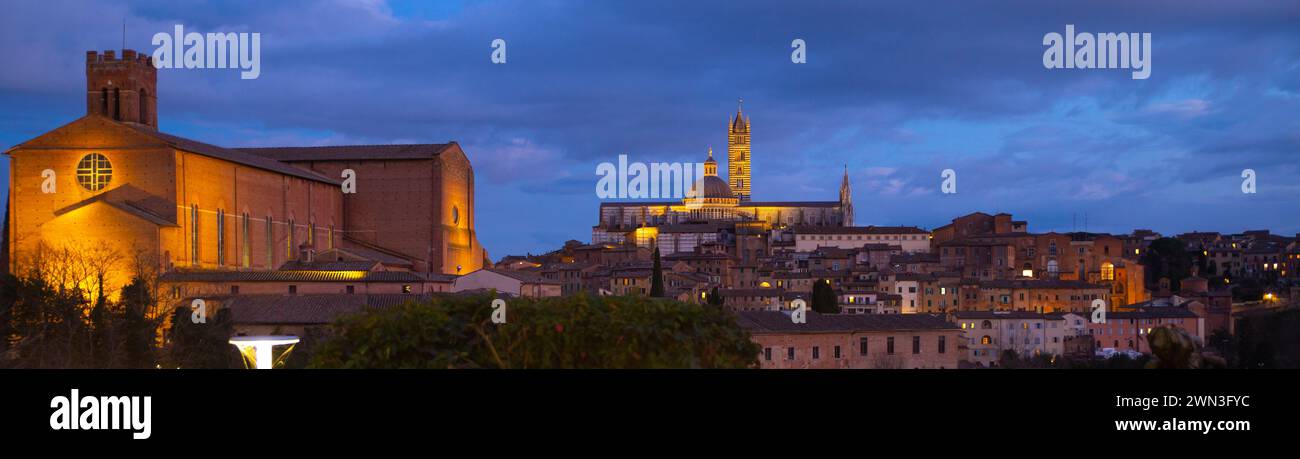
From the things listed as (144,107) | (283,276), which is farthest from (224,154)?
(144,107)

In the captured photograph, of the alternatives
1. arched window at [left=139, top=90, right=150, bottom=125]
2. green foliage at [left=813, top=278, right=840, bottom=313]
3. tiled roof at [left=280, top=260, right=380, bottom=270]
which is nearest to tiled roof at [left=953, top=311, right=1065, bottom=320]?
green foliage at [left=813, top=278, right=840, bottom=313]

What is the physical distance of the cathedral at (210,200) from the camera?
38.7m

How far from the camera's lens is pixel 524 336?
823cm

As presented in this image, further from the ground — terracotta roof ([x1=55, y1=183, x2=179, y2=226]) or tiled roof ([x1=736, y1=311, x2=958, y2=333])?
terracotta roof ([x1=55, y1=183, x2=179, y2=226])

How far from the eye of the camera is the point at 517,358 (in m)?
8.24

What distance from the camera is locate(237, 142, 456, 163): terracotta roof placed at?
5325 centimetres

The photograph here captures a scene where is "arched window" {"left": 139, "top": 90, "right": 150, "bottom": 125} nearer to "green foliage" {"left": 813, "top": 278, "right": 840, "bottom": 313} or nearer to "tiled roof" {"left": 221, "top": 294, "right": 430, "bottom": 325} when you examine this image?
"tiled roof" {"left": 221, "top": 294, "right": 430, "bottom": 325}

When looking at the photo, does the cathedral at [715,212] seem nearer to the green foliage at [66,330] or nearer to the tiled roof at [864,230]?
the tiled roof at [864,230]

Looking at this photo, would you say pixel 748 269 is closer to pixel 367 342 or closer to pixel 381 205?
pixel 381 205

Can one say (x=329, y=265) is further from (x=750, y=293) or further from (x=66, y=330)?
(x=750, y=293)

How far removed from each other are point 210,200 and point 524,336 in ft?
121

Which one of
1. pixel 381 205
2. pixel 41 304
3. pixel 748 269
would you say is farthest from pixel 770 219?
pixel 41 304

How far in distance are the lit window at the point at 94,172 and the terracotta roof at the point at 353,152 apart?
1198 centimetres

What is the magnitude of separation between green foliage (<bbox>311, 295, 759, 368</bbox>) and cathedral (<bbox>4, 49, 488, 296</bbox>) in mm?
29812
